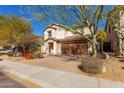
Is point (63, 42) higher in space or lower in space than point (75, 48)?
higher

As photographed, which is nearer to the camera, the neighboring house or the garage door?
the garage door

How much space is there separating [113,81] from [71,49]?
61.2 ft

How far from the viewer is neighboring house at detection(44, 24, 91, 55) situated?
26344 mm

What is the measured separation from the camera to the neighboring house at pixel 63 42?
26344mm

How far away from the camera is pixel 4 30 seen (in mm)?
27016

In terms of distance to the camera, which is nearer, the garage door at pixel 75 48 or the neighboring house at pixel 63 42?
the garage door at pixel 75 48

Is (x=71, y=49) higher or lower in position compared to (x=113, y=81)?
higher

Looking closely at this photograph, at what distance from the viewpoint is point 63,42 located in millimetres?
29234

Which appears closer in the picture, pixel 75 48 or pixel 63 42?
pixel 75 48

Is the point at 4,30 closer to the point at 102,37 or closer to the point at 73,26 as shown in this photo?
the point at 73,26

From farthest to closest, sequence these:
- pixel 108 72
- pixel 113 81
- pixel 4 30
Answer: pixel 4 30, pixel 108 72, pixel 113 81
